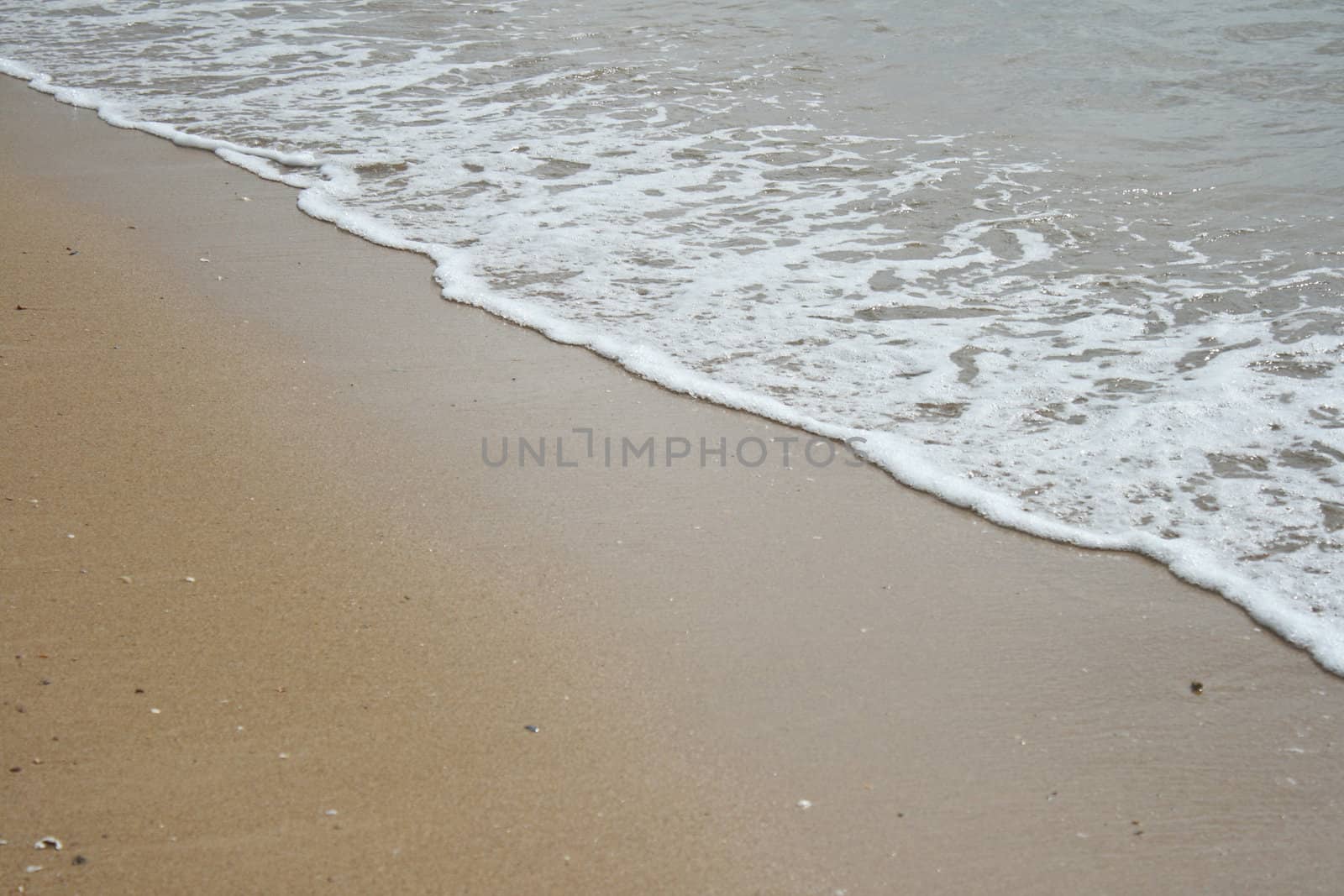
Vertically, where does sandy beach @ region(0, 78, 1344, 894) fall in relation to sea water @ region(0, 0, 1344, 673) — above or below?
below

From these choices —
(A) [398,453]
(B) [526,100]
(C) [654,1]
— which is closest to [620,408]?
(A) [398,453]

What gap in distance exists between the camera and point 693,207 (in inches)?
209

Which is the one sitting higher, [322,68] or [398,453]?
[322,68]

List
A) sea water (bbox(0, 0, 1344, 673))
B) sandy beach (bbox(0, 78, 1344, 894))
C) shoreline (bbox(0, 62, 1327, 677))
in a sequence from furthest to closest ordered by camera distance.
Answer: sea water (bbox(0, 0, 1344, 673)) < shoreline (bbox(0, 62, 1327, 677)) < sandy beach (bbox(0, 78, 1344, 894))

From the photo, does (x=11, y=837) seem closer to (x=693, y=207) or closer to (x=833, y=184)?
(x=693, y=207)

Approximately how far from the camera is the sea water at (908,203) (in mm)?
3287

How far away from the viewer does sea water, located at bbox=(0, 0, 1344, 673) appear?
3287mm

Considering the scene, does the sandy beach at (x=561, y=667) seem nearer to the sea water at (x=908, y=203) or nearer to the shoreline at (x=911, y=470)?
the shoreline at (x=911, y=470)

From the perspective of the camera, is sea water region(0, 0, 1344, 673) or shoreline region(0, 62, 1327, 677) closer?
shoreline region(0, 62, 1327, 677)

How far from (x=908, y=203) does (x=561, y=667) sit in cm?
355

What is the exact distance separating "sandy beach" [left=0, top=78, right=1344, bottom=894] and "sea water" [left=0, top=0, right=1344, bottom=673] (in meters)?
0.35

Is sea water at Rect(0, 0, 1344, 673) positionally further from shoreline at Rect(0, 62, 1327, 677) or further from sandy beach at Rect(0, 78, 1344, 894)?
sandy beach at Rect(0, 78, 1344, 894)

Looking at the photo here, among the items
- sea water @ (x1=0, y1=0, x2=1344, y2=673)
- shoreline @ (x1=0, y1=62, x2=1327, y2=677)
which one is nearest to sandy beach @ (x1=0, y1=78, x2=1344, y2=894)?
shoreline @ (x1=0, y1=62, x2=1327, y2=677)

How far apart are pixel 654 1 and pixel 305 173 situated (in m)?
5.29
